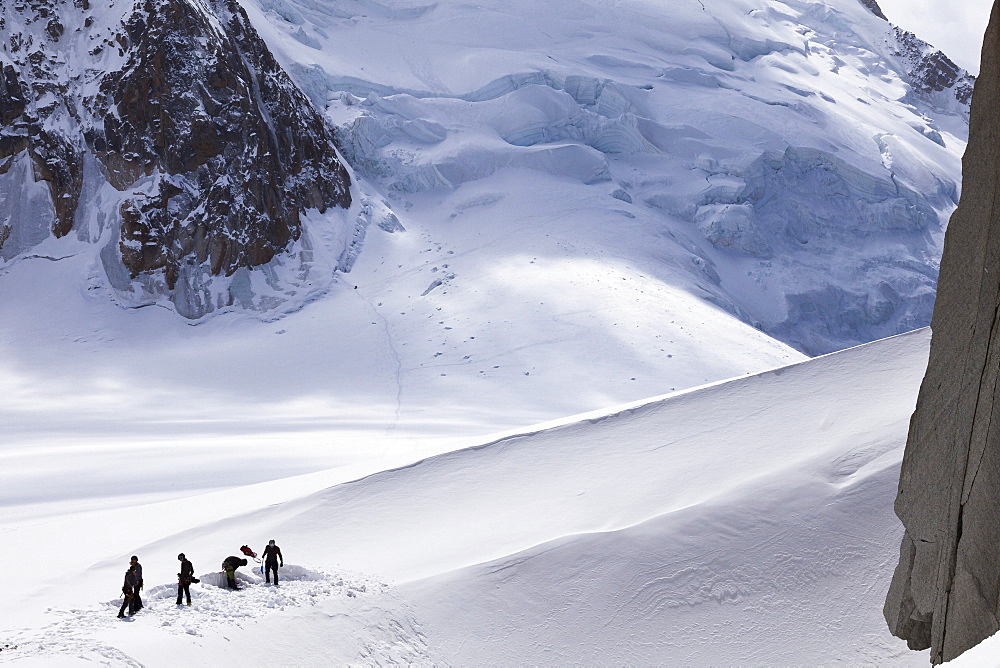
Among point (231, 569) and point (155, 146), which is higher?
point (231, 569)

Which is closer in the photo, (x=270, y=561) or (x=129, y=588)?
(x=129, y=588)

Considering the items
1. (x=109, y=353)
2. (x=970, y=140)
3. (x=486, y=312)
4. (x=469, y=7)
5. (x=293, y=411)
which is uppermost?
(x=970, y=140)

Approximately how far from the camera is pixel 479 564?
14.8m

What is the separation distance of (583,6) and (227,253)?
31.7 m

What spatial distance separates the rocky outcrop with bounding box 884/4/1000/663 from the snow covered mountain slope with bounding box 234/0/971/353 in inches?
1317

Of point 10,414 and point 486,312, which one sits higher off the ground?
point 486,312

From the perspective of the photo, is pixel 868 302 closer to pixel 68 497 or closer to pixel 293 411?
pixel 293 411

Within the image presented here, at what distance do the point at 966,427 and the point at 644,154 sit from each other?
43962mm

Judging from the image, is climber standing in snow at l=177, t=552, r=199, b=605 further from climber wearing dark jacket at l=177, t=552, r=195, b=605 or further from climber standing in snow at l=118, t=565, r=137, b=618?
climber standing in snow at l=118, t=565, r=137, b=618

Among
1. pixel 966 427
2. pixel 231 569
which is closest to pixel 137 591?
pixel 231 569

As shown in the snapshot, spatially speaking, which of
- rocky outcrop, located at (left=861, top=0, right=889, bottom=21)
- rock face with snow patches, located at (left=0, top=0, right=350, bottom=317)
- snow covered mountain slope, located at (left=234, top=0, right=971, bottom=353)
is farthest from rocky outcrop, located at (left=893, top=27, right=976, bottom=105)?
rock face with snow patches, located at (left=0, top=0, right=350, bottom=317)

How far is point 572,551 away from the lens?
14.9 metres

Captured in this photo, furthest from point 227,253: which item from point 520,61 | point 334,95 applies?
point 520,61

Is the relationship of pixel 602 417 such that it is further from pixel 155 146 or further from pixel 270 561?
pixel 155 146
